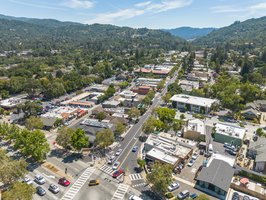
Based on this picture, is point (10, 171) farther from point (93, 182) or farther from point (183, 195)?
point (183, 195)

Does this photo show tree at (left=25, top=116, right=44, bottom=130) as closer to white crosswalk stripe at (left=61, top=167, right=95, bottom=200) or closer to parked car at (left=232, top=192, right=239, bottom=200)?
white crosswalk stripe at (left=61, top=167, right=95, bottom=200)

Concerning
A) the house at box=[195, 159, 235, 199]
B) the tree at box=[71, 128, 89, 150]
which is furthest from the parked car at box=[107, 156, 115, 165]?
the house at box=[195, 159, 235, 199]

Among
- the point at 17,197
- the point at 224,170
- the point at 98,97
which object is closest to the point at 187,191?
the point at 224,170

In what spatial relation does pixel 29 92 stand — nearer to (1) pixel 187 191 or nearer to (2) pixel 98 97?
(2) pixel 98 97

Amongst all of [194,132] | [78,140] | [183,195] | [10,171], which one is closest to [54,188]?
[10,171]

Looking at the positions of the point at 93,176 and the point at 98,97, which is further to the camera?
the point at 98,97

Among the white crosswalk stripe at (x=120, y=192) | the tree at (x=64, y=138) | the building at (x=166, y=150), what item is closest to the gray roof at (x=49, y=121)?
the tree at (x=64, y=138)
